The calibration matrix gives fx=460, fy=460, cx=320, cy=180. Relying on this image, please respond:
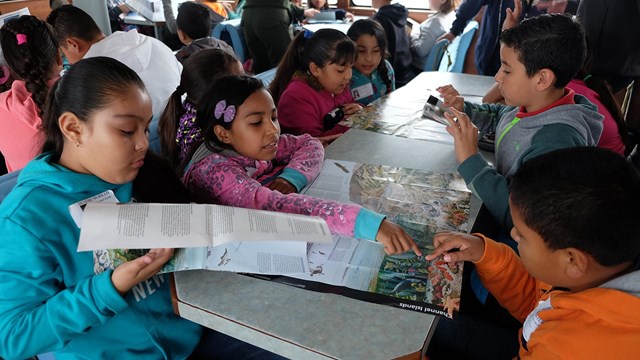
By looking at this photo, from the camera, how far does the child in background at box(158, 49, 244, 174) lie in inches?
57.1

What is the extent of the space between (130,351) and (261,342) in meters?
0.35

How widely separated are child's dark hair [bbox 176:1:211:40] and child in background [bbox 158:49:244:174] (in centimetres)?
176

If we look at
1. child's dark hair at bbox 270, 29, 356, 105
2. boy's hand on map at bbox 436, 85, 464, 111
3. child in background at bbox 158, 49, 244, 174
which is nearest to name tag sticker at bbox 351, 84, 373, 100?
child's dark hair at bbox 270, 29, 356, 105

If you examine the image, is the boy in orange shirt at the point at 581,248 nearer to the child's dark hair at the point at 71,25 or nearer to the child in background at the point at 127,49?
the child in background at the point at 127,49

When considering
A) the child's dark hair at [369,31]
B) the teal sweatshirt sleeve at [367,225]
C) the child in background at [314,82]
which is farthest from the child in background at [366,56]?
the teal sweatshirt sleeve at [367,225]

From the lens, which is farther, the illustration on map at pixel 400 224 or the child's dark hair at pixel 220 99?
the child's dark hair at pixel 220 99

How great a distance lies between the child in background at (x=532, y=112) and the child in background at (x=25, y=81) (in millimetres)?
1574

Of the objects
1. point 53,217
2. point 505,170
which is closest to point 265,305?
point 53,217

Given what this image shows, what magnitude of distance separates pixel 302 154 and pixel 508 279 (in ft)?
2.18

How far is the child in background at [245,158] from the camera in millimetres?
1122

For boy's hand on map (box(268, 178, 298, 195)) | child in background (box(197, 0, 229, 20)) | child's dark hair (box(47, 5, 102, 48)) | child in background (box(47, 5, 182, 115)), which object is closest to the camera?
boy's hand on map (box(268, 178, 298, 195))

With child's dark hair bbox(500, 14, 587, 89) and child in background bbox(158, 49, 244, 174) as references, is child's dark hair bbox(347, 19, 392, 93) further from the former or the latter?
child's dark hair bbox(500, 14, 587, 89)

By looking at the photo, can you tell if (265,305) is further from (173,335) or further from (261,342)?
(173,335)

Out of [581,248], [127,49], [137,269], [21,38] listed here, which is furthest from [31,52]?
[581,248]
